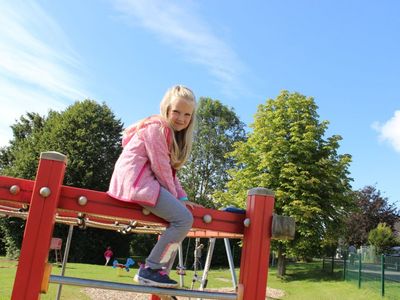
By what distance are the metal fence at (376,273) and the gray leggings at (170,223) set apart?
11726 millimetres

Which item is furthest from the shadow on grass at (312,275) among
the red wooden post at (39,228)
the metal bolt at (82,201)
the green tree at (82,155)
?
the red wooden post at (39,228)

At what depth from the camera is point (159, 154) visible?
2.55m

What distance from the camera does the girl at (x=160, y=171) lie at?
2.42 metres

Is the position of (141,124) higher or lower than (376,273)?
higher

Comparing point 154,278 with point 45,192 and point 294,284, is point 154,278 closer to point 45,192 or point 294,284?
point 45,192

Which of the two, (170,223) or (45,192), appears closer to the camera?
(45,192)

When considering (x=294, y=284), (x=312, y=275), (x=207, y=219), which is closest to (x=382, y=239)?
(x=312, y=275)

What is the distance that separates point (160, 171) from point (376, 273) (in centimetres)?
1358

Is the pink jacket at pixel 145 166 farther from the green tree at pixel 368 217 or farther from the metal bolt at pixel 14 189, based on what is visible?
the green tree at pixel 368 217

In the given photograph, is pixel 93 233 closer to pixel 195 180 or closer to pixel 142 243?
pixel 142 243

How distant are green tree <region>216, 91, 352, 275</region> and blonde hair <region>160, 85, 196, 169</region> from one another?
1724 centimetres

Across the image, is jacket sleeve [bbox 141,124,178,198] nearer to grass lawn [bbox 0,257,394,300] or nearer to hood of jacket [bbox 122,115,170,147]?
hood of jacket [bbox 122,115,170,147]

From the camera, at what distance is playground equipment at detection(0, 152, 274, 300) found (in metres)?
2.19

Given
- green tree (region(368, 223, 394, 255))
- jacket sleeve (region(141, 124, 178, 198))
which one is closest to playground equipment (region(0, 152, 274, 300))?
jacket sleeve (region(141, 124, 178, 198))
